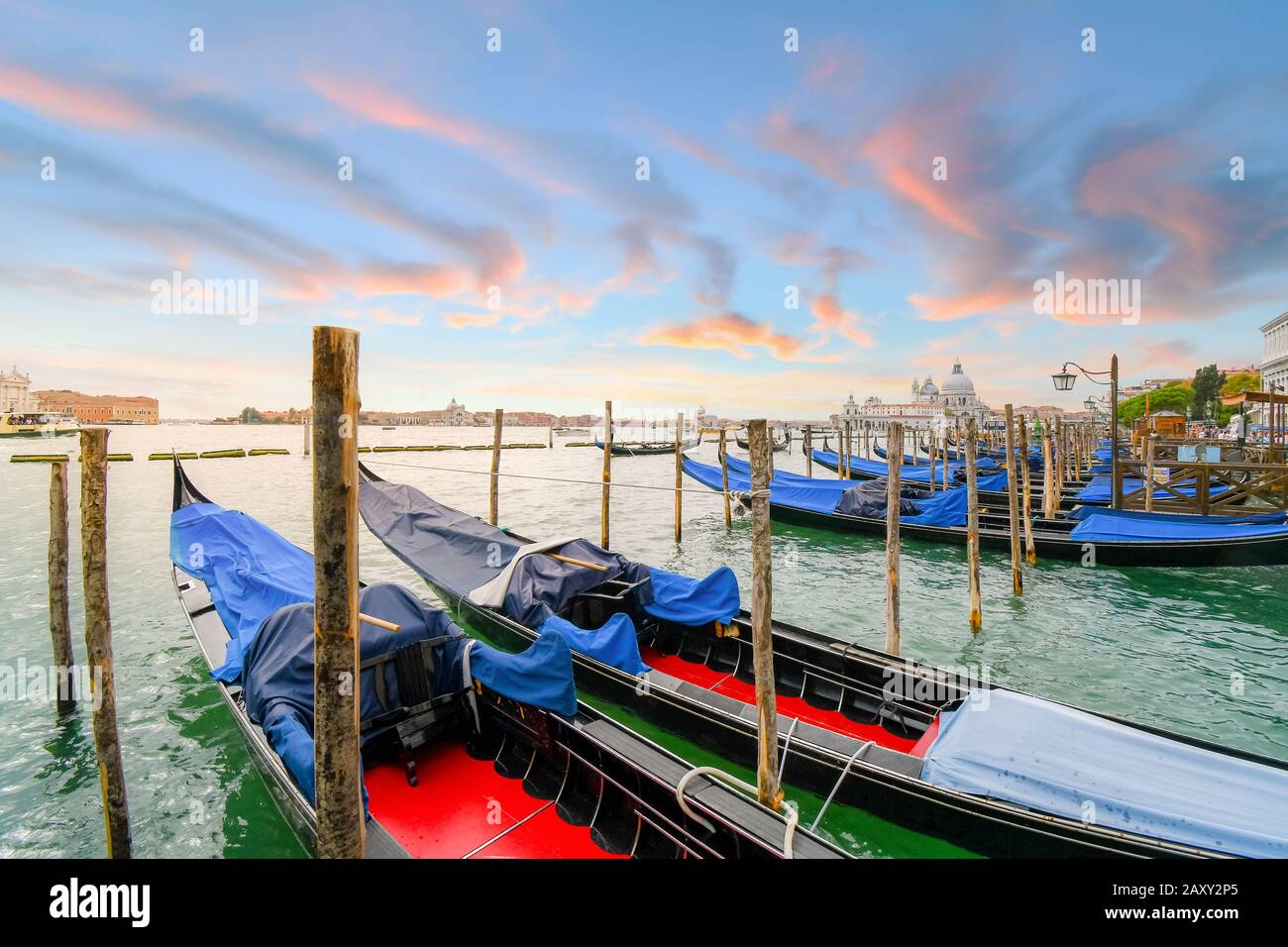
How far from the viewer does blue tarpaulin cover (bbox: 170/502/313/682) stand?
5.50m

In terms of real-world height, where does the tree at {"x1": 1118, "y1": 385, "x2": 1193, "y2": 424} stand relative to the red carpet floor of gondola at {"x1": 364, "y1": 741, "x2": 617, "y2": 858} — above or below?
above

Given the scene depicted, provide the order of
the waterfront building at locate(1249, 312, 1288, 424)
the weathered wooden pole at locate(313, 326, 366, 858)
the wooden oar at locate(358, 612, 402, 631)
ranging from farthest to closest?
1. the waterfront building at locate(1249, 312, 1288, 424)
2. the wooden oar at locate(358, 612, 402, 631)
3. the weathered wooden pole at locate(313, 326, 366, 858)

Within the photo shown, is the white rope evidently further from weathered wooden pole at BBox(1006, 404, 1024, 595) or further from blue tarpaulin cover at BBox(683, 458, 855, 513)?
blue tarpaulin cover at BBox(683, 458, 855, 513)

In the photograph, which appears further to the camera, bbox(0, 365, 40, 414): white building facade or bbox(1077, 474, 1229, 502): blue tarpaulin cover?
bbox(0, 365, 40, 414): white building facade

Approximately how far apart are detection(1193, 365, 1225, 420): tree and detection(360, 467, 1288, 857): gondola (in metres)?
64.3

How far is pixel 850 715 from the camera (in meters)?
4.85

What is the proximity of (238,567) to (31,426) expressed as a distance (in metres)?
75.9

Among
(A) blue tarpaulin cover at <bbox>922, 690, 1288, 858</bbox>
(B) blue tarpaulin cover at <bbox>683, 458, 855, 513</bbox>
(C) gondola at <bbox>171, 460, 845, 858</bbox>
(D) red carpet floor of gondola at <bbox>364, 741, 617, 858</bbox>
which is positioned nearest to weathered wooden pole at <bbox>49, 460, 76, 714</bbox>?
(C) gondola at <bbox>171, 460, 845, 858</bbox>

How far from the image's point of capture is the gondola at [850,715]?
2.96 meters

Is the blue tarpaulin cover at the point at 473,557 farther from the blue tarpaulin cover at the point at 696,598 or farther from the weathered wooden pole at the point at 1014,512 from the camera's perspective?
the weathered wooden pole at the point at 1014,512

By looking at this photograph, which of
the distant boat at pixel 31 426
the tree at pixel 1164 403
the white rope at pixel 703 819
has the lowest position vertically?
the white rope at pixel 703 819

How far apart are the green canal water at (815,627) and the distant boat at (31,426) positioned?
2279 inches

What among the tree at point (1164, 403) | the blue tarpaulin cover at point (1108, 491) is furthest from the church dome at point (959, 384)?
the blue tarpaulin cover at point (1108, 491)
